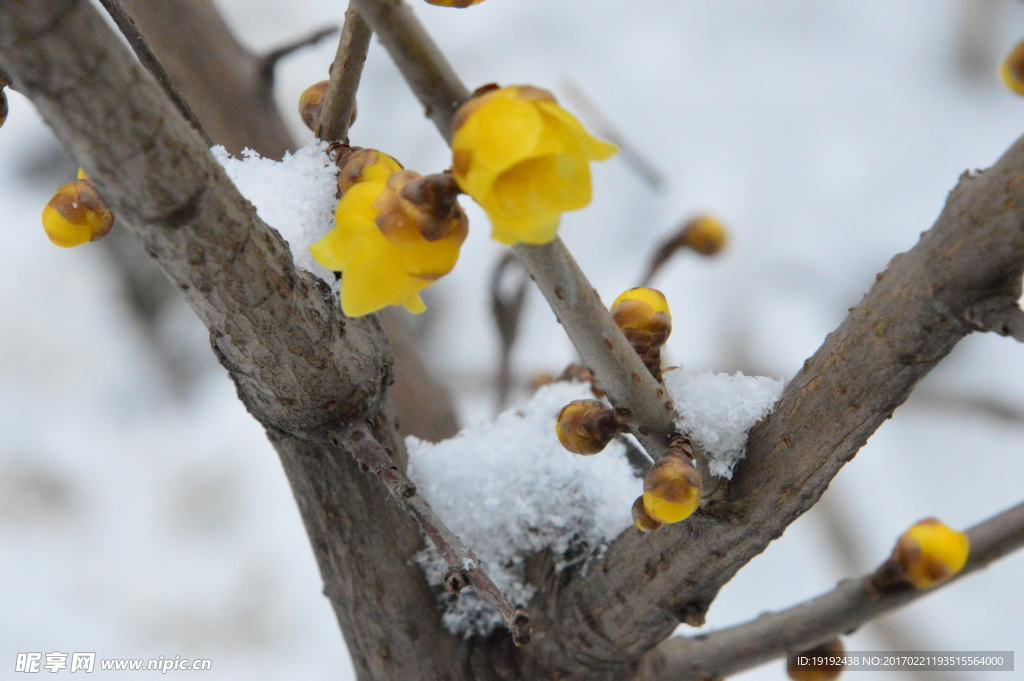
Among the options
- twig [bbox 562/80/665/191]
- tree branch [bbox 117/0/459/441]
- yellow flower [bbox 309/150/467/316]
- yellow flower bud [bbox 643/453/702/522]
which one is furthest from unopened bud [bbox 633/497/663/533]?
twig [bbox 562/80/665/191]

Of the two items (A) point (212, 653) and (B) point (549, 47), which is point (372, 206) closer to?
(A) point (212, 653)

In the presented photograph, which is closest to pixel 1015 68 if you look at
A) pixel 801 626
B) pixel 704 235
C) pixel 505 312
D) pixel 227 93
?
pixel 801 626

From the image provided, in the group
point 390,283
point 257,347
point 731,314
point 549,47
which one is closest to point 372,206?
point 390,283

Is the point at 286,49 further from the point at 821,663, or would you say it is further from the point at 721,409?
the point at 821,663

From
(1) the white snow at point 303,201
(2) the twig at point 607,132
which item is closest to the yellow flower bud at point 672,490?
(1) the white snow at point 303,201

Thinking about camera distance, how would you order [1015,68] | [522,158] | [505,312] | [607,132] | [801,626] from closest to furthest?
[522,158] → [1015,68] → [801,626] → [505,312] → [607,132]

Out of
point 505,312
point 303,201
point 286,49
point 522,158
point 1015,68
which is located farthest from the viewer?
point 505,312

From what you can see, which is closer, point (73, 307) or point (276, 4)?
point (73, 307)
